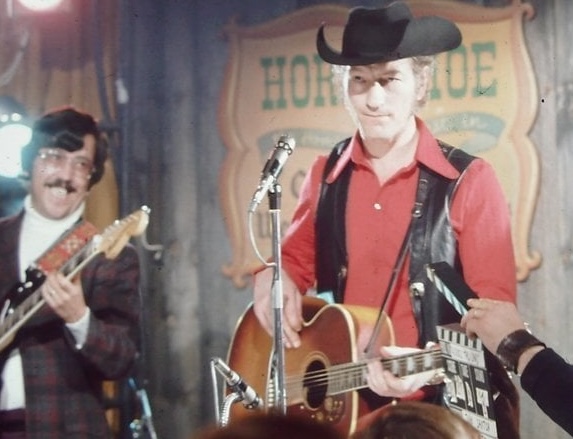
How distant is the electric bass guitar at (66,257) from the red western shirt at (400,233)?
0.58 metres

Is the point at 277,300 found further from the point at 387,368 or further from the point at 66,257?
the point at 66,257

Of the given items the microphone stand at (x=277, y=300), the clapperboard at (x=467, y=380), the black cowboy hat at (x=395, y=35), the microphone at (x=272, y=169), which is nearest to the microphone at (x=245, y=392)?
the microphone stand at (x=277, y=300)

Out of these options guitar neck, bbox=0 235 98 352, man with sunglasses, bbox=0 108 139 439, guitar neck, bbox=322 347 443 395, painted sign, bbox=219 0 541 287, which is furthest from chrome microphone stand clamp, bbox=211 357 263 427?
guitar neck, bbox=0 235 98 352

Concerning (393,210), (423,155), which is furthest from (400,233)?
(423,155)

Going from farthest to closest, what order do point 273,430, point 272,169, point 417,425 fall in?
point 272,169 < point 417,425 < point 273,430

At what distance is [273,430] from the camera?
103 cm

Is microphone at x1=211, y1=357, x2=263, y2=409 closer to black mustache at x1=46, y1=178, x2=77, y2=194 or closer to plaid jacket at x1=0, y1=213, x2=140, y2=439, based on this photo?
plaid jacket at x1=0, y1=213, x2=140, y2=439

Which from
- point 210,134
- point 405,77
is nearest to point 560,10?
point 405,77

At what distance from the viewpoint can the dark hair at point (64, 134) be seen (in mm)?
3348

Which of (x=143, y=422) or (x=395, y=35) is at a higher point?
(x=395, y=35)

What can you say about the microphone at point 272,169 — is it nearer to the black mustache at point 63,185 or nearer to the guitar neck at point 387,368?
the guitar neck at point 387,368

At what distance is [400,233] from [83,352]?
118 cm

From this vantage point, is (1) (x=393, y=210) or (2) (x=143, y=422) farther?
(2) (x=143, y=422)

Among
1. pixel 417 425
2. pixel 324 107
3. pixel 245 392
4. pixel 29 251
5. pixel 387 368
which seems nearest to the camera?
pixel 417 425
